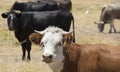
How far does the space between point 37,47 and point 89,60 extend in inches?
378

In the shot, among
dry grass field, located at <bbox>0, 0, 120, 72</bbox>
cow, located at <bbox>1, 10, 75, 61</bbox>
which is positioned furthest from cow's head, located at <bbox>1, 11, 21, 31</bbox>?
dry grass field, located at <bbox>0, 0, 120, 72</bbox>

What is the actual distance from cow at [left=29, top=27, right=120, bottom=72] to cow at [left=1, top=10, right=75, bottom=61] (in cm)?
730

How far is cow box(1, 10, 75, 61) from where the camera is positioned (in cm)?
1468

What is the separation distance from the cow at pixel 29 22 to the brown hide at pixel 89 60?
24.0 feet

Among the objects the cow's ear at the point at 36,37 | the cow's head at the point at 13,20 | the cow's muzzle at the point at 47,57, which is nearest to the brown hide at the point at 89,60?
the cow's ear at the point at 36,37

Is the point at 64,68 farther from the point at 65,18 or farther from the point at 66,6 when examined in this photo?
the point at 66,6

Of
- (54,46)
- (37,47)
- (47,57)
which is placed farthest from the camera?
(37,47)

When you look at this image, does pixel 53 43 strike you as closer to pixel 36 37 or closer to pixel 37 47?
pixel 36 37

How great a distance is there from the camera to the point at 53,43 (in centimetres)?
653

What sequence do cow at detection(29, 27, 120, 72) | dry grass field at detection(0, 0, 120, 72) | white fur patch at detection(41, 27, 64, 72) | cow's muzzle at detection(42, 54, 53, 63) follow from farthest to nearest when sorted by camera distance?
dry grass field at detection(0, 0, 120, 72) < cow at detection(29, 27, 120, 72) < white fur patch at detection(41, 27, 64, 72) < cow's muzzle at detection(42, 54, 53, 63)

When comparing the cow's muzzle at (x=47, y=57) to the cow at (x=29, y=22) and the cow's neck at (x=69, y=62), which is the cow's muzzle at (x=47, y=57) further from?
the cow at (x=29, y=22)

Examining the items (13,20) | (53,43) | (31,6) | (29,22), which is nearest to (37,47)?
(29,22)

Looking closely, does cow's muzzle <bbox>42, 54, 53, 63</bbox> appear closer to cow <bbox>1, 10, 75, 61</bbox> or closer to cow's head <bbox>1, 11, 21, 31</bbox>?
cow <bbox>1, 10, 75, 61</bbox>

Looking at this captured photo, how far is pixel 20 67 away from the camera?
36.1 feet
